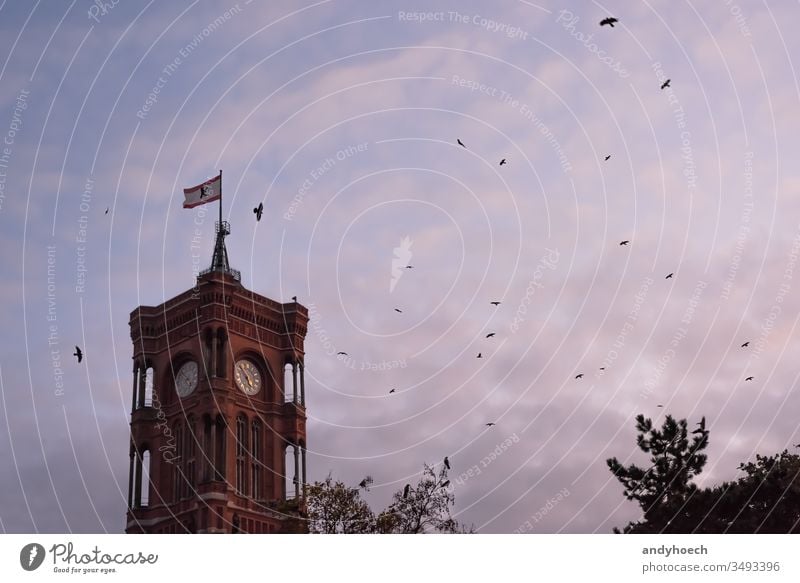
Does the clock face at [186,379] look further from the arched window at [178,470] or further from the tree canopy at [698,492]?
the tree canopy at [698,492]

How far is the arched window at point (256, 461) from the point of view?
293ft

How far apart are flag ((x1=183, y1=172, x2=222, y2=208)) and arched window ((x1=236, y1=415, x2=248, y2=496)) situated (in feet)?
71.0

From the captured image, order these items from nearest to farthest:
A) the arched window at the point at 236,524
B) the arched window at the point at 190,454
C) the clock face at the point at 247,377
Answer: the arched window at the point at 236,524 < the arched window at the point at 190,454 < the clock face at the point at 247,377

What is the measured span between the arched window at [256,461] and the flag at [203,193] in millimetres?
23289

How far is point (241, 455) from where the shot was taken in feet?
294

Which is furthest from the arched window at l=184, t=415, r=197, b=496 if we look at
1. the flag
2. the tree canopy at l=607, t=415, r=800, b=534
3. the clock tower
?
the tree canopy at l=607, t=415, r=800, b=534

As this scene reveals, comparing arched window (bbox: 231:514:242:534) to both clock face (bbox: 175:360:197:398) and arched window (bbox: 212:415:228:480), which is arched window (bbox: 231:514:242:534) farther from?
clock face (bbox: 175:360:197:398)

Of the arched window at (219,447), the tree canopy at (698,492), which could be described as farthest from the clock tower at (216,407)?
the tree canopy at (698,492)

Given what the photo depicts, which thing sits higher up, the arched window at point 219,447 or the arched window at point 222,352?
the arched window at point 222,352

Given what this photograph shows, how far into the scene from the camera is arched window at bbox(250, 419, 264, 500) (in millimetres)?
89188

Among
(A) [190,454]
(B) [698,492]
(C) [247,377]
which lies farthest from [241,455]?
(B) [698,492]
